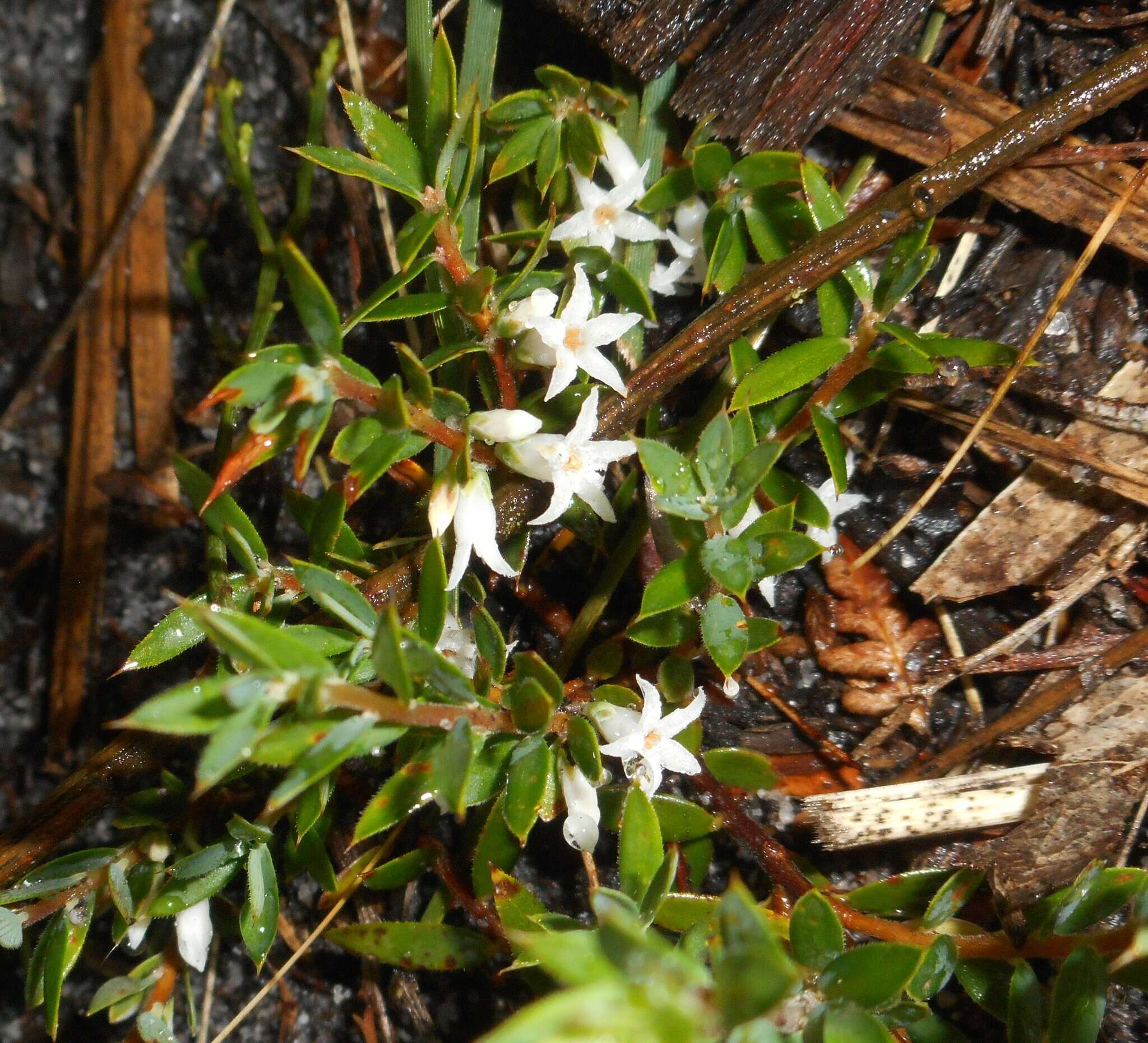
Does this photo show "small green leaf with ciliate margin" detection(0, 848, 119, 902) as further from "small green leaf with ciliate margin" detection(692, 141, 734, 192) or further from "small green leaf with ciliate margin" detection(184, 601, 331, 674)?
"small green leaf with ciliate margin" detection(692, 141, 734, 192)


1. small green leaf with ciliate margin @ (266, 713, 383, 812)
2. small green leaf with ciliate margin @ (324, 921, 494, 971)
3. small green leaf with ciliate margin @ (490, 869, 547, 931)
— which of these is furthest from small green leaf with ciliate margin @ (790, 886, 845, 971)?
small green leaf with ciliate margin @ (324, 921, 494, 971)

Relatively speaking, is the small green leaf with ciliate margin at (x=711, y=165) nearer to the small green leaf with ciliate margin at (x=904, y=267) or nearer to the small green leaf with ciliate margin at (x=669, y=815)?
the small green leaf with ciliate margin at (x=904, y=267)

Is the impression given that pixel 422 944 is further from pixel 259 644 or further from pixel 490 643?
pixel 259 644


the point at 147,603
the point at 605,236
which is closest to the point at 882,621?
the point at 605,236

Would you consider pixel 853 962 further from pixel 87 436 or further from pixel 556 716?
pixel 87 436

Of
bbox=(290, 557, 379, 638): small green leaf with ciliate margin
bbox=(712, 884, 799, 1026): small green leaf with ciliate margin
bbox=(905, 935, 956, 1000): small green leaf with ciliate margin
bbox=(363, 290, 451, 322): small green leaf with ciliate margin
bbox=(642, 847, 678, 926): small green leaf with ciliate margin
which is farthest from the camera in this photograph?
bbox=(363, 290, 451, 322): small green leaf with ciliate margin

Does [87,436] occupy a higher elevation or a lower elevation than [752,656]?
higher

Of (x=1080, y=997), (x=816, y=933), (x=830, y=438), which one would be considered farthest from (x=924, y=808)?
(x=830, y=438)
